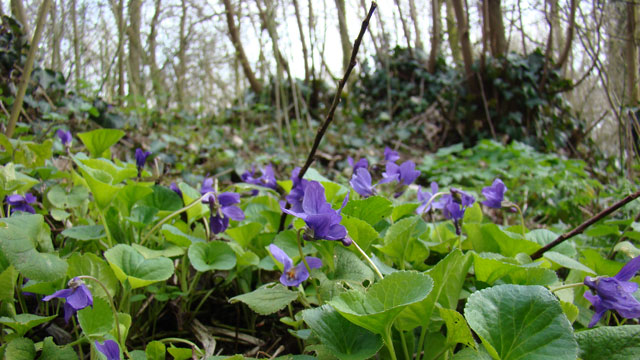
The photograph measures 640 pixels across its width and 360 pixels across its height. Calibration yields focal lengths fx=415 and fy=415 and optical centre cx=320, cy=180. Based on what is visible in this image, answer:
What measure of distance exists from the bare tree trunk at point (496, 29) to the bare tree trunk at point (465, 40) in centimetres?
31

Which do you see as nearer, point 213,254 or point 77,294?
point 77,294

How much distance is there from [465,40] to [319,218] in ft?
15.2

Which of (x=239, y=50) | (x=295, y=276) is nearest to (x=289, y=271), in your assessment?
(x=295, y=276)

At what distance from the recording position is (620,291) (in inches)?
30.1

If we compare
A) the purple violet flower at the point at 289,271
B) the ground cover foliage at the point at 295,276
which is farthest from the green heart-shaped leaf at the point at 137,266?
the purple violet flower at the point at 289,271

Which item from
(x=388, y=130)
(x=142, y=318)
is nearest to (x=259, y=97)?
(x=388, y=130)

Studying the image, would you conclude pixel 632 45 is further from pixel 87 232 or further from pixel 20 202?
pixel 20 202

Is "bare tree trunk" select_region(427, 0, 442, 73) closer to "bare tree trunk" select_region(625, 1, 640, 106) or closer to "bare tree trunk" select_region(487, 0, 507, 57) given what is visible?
"bare tree trunk" select_region(487, 0, 507, 57)

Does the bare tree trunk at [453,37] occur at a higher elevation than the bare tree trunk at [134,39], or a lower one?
higher

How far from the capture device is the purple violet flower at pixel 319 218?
750 mm

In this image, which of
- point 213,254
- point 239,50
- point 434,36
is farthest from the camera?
point 239,50

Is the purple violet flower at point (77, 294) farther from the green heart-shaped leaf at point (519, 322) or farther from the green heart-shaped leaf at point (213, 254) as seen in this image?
the green heart-shaped leaf at point (519, 322)

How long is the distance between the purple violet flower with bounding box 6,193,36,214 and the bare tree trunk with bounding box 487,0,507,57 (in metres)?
4.97

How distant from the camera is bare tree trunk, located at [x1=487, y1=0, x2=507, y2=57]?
15.7 ft
